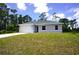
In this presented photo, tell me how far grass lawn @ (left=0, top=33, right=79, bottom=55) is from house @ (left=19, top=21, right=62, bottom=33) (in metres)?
0.12

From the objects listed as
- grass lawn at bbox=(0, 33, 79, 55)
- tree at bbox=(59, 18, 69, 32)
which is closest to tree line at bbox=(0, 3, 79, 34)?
tree at bbox=(59, 18, 69, 32)

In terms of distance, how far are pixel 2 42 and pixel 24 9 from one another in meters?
0.86

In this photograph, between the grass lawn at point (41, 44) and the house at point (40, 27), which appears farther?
the house at point (40, 27)

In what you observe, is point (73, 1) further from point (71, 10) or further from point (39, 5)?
point (39, 5)

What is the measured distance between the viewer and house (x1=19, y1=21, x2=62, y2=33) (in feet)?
17.1

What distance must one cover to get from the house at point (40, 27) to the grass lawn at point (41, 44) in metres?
0.12

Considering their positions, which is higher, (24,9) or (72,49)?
(24,9)

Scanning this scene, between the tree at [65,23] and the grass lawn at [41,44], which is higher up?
the tree at [65,23]

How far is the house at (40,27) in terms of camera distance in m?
5.21

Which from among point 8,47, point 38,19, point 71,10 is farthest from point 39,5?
point 8,47

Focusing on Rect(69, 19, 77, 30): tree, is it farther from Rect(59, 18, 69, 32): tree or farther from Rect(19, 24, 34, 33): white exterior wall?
Rect(19, 24, 34, 33): white exterior wall

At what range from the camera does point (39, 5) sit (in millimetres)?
5168

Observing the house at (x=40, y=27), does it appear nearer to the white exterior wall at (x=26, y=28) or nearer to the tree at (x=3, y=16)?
the white exterior wall at (x=26, y=28)

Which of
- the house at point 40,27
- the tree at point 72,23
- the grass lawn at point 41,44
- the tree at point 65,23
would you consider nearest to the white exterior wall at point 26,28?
the house at point 40,27
